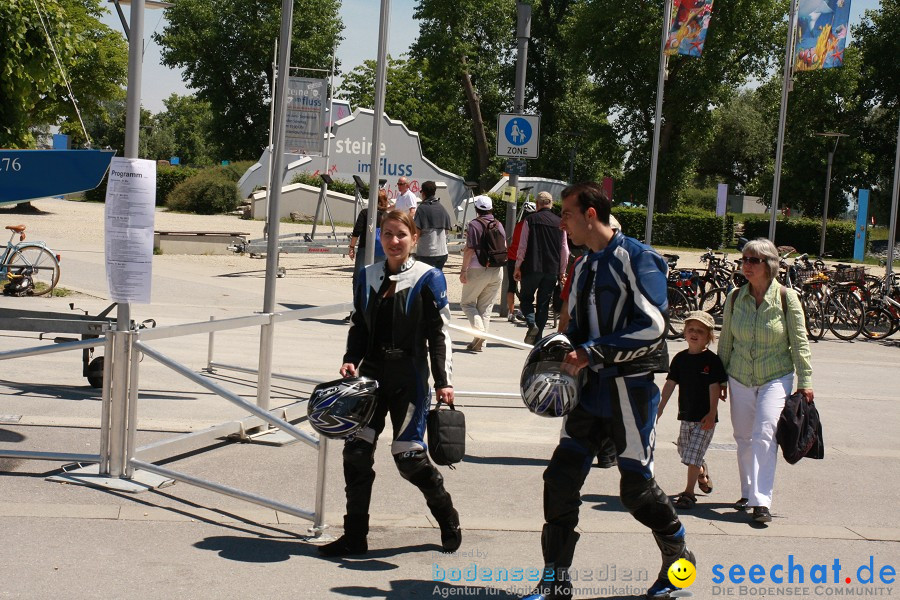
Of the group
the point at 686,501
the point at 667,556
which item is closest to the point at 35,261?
the point at 686,501

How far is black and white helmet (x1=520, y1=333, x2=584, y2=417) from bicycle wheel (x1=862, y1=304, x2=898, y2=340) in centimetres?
1492

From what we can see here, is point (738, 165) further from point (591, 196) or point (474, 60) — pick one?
point (591, 196)

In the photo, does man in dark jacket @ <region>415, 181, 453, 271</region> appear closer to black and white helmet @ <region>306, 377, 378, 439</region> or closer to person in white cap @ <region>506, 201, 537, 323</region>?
person in white cap @ <region>506, 201, 537, 323</region>

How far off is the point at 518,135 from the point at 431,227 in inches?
172

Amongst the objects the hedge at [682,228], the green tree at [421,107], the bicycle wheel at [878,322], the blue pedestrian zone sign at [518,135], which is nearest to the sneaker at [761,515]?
the blue pedestrian zone sign at [518,135]

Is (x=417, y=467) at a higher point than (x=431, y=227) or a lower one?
lower

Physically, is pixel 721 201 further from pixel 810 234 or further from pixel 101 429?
pixel 101 429

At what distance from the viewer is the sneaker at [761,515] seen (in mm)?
6160

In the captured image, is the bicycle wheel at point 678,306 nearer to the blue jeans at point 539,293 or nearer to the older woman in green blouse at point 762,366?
the blue jeans at point 539,293

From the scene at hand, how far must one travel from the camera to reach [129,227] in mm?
6121

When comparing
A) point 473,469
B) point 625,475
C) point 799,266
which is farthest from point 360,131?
point 625,475

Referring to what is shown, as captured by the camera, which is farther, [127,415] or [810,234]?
[810,234]

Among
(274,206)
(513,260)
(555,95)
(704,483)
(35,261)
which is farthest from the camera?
(555,95)

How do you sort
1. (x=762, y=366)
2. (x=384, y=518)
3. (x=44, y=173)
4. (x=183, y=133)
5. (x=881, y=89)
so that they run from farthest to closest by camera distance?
(x=183, y=133), (x=881, y=89), (x=44, y=173), (x=762, y=366), (x=384, y=518)
